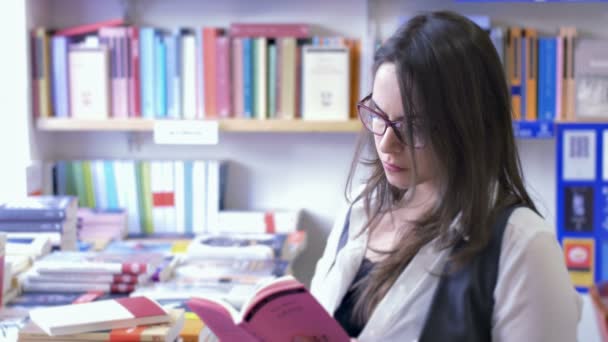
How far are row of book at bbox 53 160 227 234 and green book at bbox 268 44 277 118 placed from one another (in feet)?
0.90

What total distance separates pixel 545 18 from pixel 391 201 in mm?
1399

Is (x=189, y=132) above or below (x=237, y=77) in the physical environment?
below

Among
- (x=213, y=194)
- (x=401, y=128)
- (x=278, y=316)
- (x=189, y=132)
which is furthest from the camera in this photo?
(x=213, y=194)

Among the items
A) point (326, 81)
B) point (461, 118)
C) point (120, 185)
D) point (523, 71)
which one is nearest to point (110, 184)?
point (120, 185)

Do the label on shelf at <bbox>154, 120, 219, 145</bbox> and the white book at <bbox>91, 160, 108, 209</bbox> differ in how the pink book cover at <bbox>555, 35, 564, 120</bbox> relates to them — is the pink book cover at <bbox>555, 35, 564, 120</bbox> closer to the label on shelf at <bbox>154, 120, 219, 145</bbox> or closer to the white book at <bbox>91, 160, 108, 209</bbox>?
the label on shelf at <bbox>154, 120, 219, 145</bbox>

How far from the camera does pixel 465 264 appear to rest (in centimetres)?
120

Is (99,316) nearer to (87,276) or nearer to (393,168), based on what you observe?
(87,276)

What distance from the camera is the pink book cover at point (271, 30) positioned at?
2.55m

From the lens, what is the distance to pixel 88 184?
8.87 ft

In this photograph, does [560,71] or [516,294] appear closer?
[516,294]

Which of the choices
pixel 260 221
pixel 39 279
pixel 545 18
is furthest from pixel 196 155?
pixel 545 18

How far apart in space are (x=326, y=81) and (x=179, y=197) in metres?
0.65

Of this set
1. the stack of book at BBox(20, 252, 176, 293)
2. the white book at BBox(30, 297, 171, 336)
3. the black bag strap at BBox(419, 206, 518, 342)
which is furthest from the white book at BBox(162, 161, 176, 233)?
the black bag strap at BBox(419, 206, 518, 342)

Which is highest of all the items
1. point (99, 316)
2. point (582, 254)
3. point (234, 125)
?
point (234, 125)
